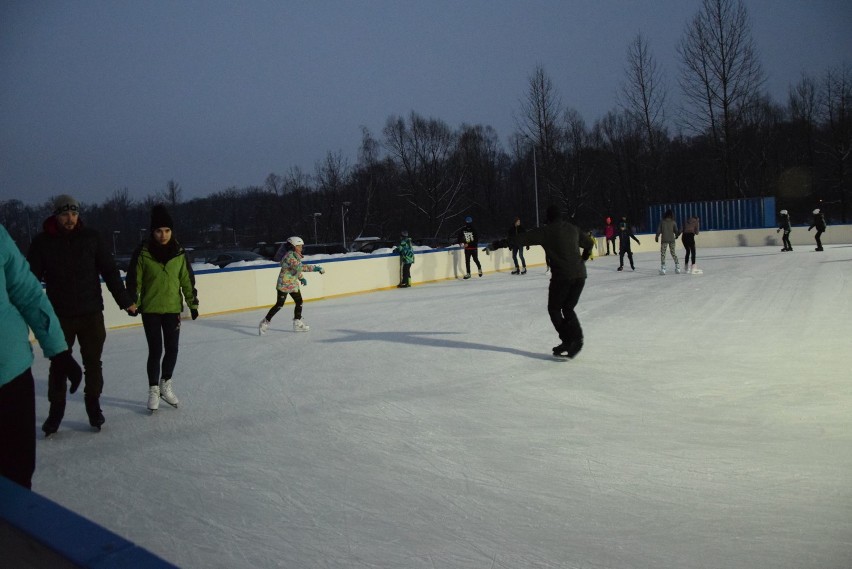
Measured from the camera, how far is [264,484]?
11.8 feet

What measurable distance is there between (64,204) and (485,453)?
3.15m

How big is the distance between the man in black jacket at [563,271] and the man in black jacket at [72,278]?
12.7 ft

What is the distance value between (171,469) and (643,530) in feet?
8.58

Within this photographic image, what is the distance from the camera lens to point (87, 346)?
186 inches

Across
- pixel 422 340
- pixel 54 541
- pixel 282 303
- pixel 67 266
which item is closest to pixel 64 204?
pixel 67 266

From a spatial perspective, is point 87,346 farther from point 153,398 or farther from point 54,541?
point 54,541

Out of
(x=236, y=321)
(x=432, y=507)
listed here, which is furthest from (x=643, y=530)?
(x=236, y=321)

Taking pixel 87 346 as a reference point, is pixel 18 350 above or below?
above

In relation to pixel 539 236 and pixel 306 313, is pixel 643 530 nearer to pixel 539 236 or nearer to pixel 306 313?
pixel 539 236

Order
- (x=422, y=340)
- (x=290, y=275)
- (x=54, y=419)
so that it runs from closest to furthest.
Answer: (x=54, y=419)
(x=422, y=340)
(x=290, y=275)

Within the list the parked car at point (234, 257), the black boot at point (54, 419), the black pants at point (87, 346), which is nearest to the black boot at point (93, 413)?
the black pants at point (87, 346)

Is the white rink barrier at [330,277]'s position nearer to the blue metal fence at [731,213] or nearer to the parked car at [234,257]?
the blue metal fence at [731,213]

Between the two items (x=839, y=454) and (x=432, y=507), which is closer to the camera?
(x=432, y=507)

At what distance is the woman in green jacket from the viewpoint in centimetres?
510
